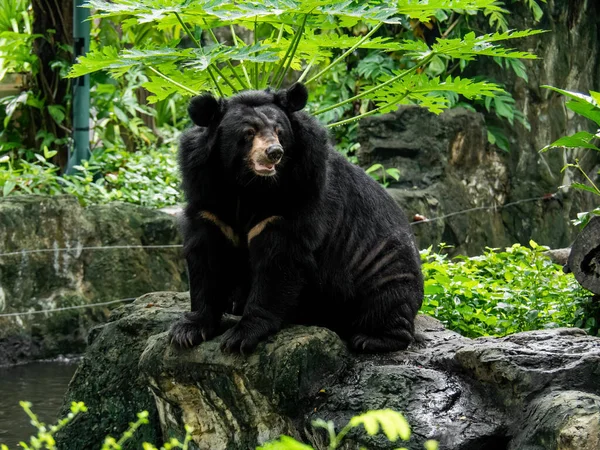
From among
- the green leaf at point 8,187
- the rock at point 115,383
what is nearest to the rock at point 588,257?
the rock at point 115,383

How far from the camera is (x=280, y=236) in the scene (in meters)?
4.28

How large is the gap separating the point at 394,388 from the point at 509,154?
282 inches

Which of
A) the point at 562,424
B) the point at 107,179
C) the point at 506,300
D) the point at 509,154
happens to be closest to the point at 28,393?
the point at 107,179

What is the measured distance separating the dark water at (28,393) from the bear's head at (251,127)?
2512 millimetres

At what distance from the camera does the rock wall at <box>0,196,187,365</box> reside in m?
7.93

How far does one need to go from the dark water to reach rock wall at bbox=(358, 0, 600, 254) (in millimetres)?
3485

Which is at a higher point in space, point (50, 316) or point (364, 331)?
point (364, 331)

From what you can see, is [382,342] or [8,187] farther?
[8,187]

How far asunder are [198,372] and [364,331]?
0.82 meters

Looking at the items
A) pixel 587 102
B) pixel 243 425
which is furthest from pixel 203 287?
pixel 587 102

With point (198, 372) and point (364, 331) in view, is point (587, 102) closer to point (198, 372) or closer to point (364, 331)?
point (364, 331)

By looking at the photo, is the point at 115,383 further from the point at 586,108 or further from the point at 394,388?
the point at 586,108

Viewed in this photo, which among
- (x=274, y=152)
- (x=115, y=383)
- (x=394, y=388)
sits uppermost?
(x=274, y=152)

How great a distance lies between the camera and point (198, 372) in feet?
14.4
